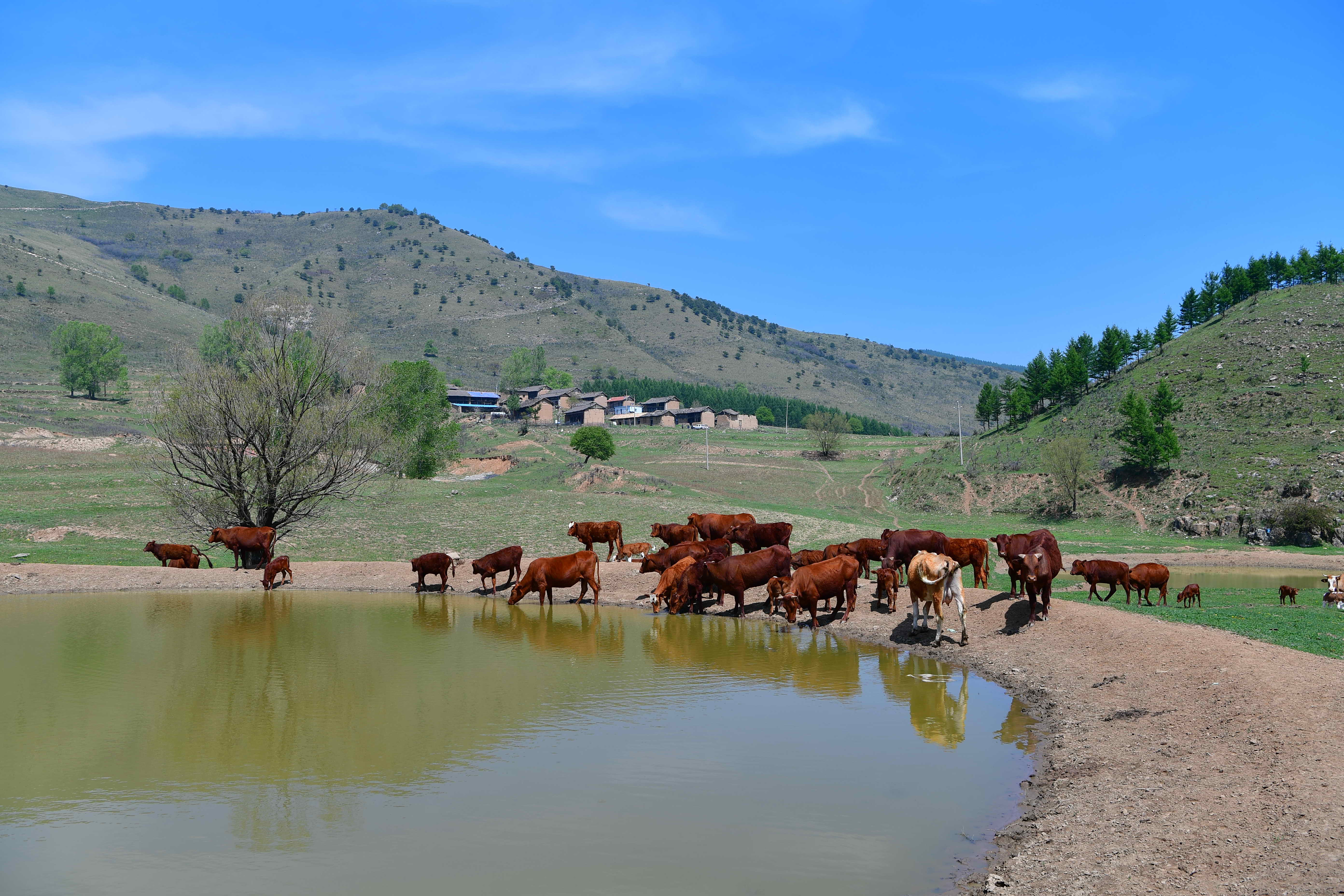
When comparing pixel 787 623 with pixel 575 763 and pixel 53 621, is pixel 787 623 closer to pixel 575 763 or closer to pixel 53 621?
pixel 575 763

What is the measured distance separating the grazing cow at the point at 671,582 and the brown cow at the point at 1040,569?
27.9 feet

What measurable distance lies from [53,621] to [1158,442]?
69569 millimetres

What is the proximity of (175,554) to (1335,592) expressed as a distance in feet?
125

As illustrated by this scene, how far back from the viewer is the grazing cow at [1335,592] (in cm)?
2359

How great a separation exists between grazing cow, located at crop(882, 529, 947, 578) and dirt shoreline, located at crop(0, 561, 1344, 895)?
138 inches

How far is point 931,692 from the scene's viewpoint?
1427 centimetres

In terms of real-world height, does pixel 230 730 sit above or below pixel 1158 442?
below

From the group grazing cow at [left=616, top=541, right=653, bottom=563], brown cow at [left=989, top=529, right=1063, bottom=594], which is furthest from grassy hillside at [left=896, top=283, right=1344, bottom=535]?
grazing cow at [left=616, top=541, right=653, bottom=563]

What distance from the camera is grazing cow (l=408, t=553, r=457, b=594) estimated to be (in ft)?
84.0

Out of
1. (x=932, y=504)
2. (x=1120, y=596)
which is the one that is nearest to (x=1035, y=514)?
(x=932, y=504)

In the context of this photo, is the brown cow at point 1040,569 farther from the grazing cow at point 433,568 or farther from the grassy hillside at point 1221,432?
the grassy hillside at point 1221,432

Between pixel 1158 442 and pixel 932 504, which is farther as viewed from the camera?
pixel 932 504

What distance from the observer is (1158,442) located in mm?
63531

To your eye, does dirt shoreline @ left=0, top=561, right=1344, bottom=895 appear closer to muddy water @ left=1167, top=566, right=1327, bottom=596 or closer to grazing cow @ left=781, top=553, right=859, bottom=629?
grazing cow @ left=781, top=553, right=859, bottom=629
